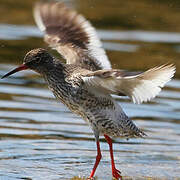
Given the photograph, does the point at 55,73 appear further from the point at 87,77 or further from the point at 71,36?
the point at 71,36

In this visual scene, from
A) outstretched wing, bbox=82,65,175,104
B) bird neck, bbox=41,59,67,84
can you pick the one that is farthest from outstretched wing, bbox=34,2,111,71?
outstretched wing, bbox=82,65,175,104

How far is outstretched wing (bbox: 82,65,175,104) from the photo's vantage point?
6988 mm

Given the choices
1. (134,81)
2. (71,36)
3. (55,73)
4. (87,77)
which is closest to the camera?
(134,81)

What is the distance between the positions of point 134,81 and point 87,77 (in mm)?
662

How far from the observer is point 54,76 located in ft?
26.8

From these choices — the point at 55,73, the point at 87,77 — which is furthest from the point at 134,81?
the point at 55,73

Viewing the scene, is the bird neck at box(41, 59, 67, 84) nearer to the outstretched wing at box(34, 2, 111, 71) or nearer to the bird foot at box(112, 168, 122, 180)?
the outstretched wing at box(34, 2, 111, 71)

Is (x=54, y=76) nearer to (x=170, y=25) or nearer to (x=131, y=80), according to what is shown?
(x=131, y=80)

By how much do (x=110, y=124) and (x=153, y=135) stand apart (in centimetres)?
197

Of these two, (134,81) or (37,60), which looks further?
(37,60)

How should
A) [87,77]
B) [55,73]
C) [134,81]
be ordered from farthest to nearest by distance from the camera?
[55,73] < [87,77] < [134,81]

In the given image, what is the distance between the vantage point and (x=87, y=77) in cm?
759

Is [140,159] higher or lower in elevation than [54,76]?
lower

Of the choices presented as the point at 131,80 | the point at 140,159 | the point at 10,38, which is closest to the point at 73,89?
the point at 131,80
